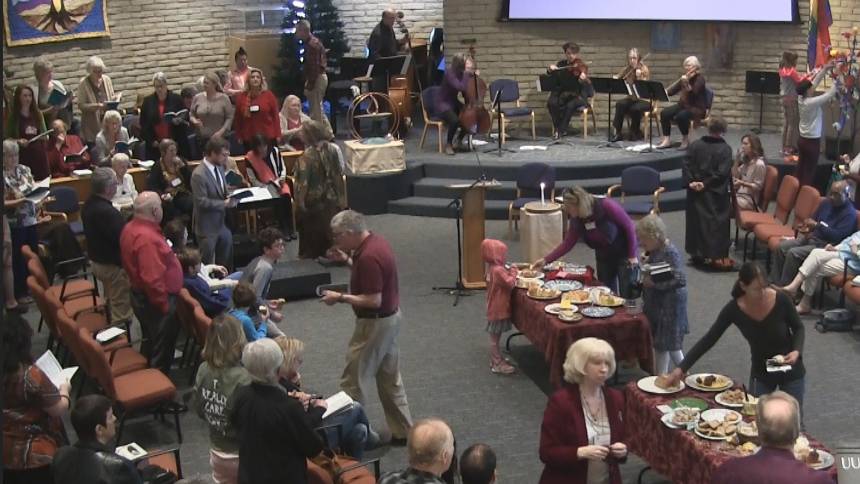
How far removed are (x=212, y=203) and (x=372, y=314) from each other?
3.46m

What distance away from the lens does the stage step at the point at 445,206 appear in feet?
40.2

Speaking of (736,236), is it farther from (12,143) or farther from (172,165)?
(12,143)

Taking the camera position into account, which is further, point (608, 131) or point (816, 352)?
point (608, 131)

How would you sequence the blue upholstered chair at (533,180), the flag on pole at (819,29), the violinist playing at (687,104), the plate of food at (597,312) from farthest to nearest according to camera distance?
the flag on pole at (819,29), the violinist playing at (687,104), the blue upholstered chair at (533,180), the plate of food at (597,312)

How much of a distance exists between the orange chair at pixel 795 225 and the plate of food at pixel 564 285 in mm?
2654

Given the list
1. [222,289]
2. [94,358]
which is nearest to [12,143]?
[222,289]

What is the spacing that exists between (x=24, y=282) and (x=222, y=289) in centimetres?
284

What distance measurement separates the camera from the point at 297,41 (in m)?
16.1

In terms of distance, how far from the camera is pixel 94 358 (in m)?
6.64

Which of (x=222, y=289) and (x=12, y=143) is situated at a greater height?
(x=12, y=143)

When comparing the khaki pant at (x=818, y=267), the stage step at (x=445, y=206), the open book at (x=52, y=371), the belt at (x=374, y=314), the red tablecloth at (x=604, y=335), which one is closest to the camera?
the open book at (x=52, y=371)

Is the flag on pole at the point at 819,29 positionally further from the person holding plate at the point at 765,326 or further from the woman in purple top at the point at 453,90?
the person holding plate at the point at 765,326

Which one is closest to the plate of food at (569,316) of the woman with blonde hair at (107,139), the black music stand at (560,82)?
the woman with blonde hair at (107,139)

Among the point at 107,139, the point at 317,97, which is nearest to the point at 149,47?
the point at 317,97
